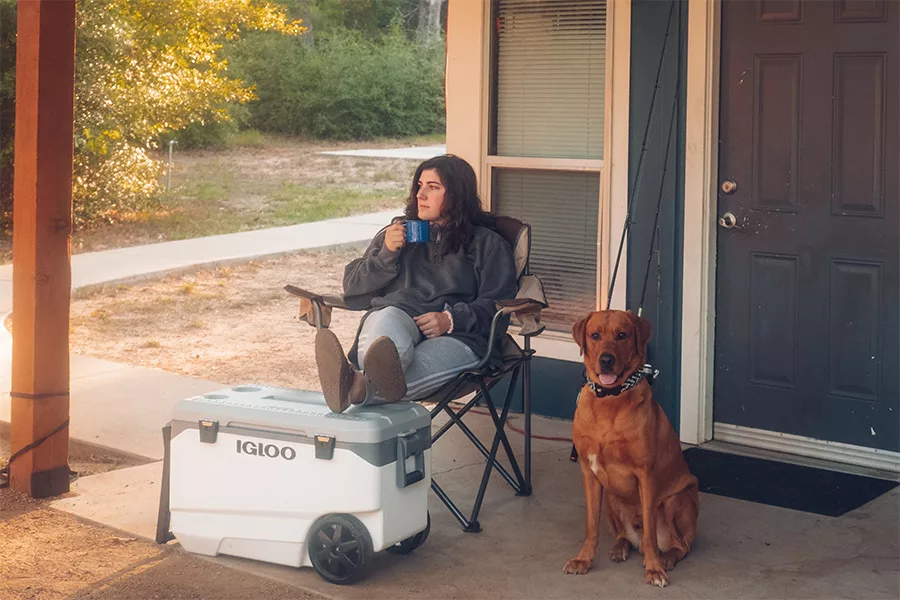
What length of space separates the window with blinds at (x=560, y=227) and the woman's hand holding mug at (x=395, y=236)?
4.44ft

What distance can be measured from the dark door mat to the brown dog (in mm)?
677

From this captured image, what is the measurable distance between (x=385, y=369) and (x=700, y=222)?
1.75 meters

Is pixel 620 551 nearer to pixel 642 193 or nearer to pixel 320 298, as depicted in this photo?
pixel 320 298

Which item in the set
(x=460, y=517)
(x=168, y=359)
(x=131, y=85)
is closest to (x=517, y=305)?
(x=460, y=517)

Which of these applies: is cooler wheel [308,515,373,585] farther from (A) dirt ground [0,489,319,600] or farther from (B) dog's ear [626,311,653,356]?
(B) dog's ear [626,311,653,356]

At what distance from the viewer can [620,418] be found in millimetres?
3469

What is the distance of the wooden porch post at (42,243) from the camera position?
13.3ft

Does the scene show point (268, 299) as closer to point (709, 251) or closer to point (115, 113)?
point (115, 113)

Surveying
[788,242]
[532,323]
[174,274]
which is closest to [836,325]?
[788,242]

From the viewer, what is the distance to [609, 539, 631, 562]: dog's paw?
3.59 m

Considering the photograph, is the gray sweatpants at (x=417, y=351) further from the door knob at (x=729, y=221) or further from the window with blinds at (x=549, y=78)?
the window with blinds at (x=549, y=78)

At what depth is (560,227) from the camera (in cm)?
533

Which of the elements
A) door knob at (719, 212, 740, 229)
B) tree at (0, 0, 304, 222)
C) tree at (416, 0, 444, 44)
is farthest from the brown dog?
tree at (416, 0, 444, 44)

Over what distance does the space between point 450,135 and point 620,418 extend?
7.69ft
